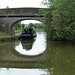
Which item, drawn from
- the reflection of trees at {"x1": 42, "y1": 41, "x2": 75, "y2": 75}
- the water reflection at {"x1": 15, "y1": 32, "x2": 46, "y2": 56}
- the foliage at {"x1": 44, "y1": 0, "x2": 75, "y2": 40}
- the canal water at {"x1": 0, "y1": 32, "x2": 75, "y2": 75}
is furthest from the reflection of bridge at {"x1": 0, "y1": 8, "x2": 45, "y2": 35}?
the reflection of trees at {"x1": 42, "y1": 41, "x2": 75, "y2": 75}

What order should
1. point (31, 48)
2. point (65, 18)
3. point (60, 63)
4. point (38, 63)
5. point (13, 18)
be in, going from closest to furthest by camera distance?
1. point (60, 63)
2. point (38, 63)
3. point (31, 48)
4. point (65, 18)
5. point (13, 18)

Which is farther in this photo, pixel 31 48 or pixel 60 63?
pixel 31 48

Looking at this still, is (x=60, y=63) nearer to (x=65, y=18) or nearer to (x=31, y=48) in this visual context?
(x=31, y=48)

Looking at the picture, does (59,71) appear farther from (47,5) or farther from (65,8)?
(47,5)

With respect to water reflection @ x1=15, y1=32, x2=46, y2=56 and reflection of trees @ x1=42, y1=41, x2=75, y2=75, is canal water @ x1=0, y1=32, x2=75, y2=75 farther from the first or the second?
water reflection @ x1=15, y1=32, x2=46, y2=56

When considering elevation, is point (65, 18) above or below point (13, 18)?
below

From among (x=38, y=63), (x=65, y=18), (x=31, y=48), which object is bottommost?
(x=31, y=48)

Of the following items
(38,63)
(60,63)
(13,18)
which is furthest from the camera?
(13,18)

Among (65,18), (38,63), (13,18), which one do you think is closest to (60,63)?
(38,63)

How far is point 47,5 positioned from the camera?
16172mm

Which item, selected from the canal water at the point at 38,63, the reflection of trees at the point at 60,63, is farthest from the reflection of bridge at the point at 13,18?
the reflection of trees at the point at 60,63

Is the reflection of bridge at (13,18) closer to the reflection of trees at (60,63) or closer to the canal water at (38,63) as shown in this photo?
the canal water at (38,63)

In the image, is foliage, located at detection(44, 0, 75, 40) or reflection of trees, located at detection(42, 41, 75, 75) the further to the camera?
foliage, located at detection(44, 0, 75, 40)

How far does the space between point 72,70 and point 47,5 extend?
465 inches
